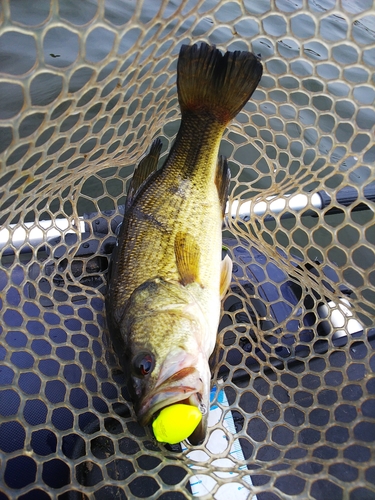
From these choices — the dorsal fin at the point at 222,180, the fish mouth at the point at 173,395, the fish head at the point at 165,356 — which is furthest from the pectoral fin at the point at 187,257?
the fish mouth at the point at 173,395

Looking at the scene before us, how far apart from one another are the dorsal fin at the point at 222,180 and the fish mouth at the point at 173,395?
1135 millimetres

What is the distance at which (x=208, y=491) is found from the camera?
1.86 meters

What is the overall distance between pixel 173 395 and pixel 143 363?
23cm

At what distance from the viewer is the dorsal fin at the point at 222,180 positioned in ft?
8.42

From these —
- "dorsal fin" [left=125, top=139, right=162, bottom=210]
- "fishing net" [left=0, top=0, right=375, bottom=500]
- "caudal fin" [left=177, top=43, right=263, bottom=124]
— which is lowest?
→ "fishing net" [left=0, top=0, right=375, bottom=500]

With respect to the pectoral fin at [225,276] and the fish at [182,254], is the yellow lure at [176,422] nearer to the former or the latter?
the fish at [182,254]

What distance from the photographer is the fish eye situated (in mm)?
1861

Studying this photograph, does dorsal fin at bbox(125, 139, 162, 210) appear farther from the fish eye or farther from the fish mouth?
the fish mouth

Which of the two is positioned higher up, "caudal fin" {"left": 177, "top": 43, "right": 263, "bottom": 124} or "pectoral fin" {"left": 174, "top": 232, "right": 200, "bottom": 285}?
"caudal fin" {"left": 177, "top": 43, "right": 263, "bottom": 124}

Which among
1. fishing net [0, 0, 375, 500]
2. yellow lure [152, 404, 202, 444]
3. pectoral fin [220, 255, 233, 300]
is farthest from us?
pectoral fin [220, 255, 233, 300]

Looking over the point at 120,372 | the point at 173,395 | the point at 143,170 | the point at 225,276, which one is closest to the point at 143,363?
the point at 173,395

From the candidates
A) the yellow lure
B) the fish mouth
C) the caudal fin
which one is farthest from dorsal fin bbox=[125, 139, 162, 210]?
the yellow lure

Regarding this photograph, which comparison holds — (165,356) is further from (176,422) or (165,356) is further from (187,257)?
(187,257)

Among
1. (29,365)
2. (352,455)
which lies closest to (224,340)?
(352,455)
